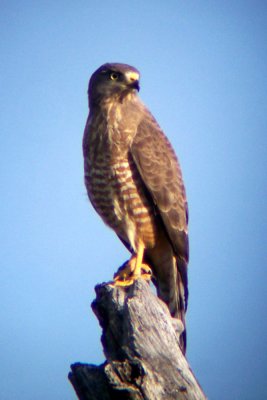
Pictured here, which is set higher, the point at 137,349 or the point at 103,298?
the point at 103,298

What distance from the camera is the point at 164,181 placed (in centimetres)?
625

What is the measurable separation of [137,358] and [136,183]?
101 inches

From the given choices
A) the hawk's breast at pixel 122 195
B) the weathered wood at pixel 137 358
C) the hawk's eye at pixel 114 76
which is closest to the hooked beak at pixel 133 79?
the hawk's eye at pixel 114 76

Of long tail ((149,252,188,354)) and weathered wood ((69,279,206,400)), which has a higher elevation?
long tail ((149,252,188,354))

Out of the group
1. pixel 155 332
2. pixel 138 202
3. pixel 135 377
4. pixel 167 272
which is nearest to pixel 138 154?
pixel 138 202

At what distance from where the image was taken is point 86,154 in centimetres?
634

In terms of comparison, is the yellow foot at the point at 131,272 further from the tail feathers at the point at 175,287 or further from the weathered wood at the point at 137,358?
the weathered wood at the point at 137,358

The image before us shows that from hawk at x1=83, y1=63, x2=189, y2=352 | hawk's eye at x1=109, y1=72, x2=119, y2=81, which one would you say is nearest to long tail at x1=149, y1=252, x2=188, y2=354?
hawk at x1=83, y1=63, x2=189, y2=352

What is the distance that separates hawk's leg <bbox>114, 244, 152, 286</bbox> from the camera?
5.96 m

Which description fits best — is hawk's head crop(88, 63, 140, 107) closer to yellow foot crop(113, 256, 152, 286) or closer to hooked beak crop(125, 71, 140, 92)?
hooked beak crop(125, 71, 140, 92)

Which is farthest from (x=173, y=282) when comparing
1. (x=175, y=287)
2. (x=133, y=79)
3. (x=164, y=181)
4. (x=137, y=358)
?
(x=137, y=358)

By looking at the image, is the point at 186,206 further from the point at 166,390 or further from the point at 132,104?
the point at 166,390

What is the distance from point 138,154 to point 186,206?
2.55 feet

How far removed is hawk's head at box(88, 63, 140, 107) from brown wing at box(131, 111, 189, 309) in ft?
1.10
